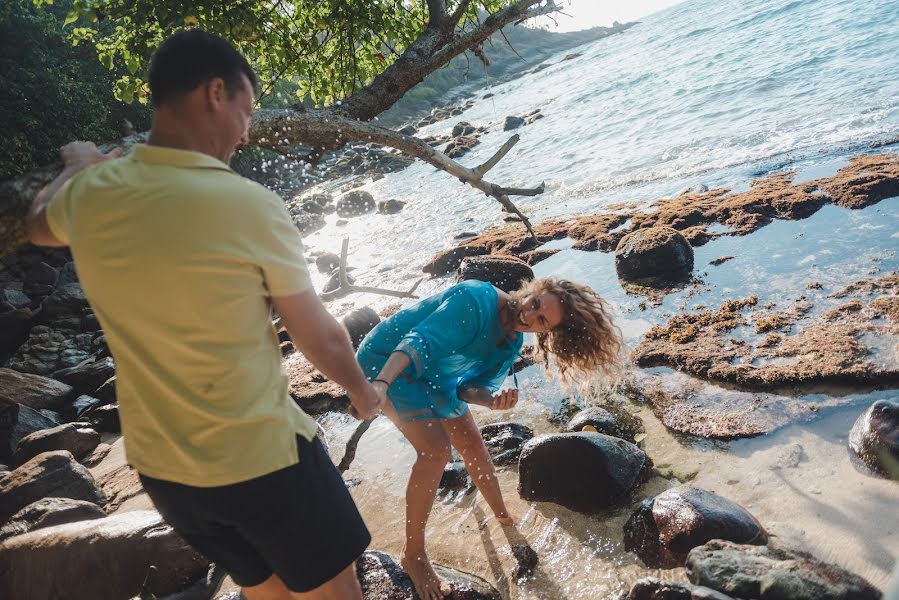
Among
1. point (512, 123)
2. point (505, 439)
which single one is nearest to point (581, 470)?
point (505, 439)

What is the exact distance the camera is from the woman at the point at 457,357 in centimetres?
321

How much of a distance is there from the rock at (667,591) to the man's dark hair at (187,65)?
2.82m

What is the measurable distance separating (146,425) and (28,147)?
19.1 m

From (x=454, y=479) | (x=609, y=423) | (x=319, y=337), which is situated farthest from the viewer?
(x=609, y=423)

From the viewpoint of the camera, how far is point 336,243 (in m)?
17.0

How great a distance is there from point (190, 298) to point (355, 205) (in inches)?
776

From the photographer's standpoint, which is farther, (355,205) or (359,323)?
(355,205)

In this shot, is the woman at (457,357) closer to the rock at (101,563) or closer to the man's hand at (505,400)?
the man's hand at (505,400)

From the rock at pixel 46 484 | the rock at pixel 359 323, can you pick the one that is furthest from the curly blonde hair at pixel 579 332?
the rock at pixel 359 323

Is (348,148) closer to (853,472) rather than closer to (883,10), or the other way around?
(883,10)

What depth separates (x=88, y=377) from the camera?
8617mm

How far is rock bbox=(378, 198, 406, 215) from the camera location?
62.6 feet

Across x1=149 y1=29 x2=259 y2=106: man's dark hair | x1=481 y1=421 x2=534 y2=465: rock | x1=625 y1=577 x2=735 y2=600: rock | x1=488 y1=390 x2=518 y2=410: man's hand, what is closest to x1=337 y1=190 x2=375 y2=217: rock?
x1=481 y1=421 x2=534 y2=465: rock

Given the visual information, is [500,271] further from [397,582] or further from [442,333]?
[397,582]
